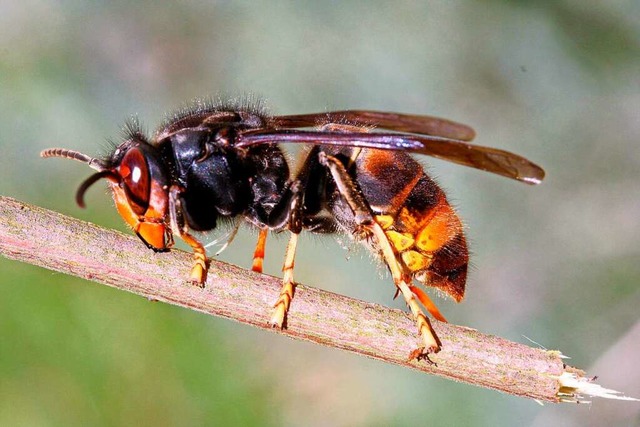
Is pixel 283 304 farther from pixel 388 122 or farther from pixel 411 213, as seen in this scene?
pixel 388 122

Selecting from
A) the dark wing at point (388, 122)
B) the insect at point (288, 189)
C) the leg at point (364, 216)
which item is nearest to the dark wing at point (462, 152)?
the insect at point (288, 189)

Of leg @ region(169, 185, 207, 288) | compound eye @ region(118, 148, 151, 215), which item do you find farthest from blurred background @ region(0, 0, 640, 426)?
compound eye @ region(118, 148, 151, 215)

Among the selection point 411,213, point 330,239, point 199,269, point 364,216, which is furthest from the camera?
point 330,239

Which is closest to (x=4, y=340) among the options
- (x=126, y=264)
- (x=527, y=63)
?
(x=126, y=264)

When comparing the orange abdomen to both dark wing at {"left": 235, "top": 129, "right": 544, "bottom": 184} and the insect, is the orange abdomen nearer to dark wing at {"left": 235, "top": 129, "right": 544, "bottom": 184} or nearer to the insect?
the insect

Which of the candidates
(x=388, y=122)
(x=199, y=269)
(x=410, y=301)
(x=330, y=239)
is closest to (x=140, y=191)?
(x=199, y=269)

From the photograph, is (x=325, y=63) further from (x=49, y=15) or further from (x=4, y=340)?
(x=4, y=340)
